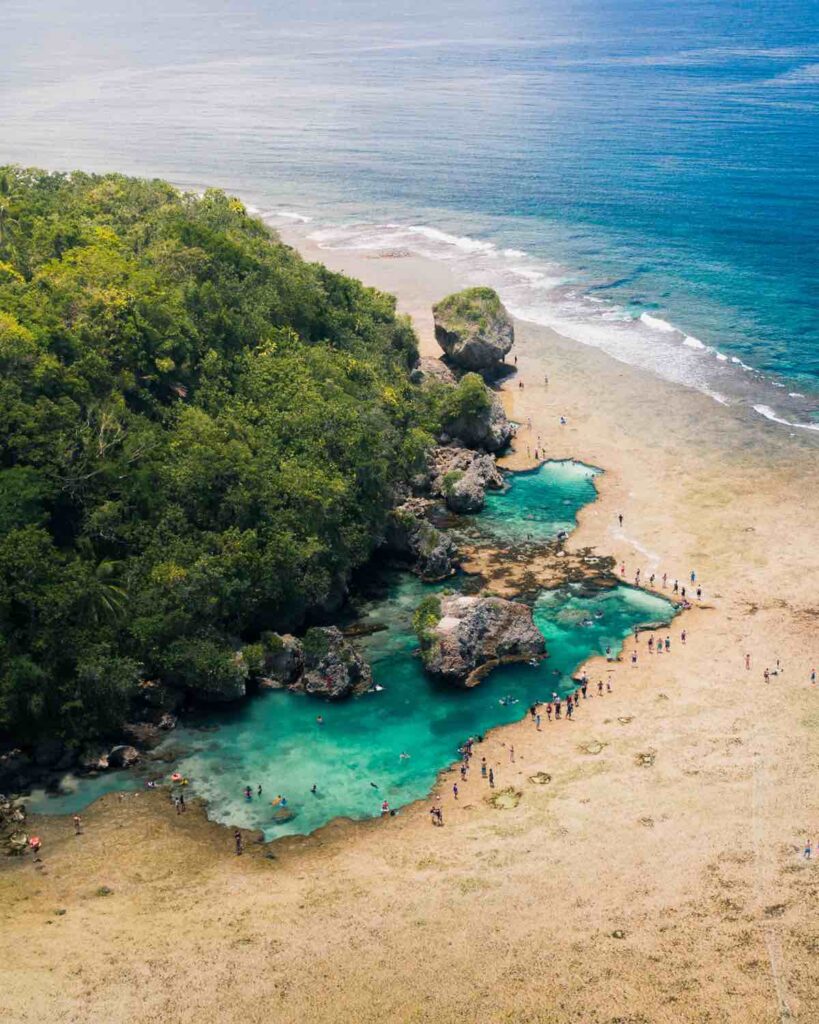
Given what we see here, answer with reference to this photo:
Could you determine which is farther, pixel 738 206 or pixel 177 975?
pixel 738 206

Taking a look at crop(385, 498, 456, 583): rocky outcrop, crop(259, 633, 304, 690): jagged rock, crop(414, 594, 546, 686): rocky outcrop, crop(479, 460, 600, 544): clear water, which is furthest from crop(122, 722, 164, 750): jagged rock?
crop(479, 460, 600, 544): clear water

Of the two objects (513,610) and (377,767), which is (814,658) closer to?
(513,610)

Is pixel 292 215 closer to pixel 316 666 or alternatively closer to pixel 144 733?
pixel 316 666

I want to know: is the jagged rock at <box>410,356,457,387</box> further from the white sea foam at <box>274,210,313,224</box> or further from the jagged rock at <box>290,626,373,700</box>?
the white sea foam at <box>274,210,313,224</box>

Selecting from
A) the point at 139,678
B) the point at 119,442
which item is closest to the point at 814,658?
the point at 139,678

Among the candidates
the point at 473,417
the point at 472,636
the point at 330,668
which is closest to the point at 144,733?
the point at 330,668

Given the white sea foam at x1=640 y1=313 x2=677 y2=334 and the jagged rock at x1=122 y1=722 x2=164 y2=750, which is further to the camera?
the white sea foam at x1=640 y1=313 x2=677 y2=334
